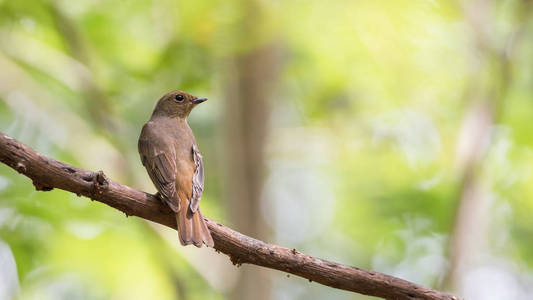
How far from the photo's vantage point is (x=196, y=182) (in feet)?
12.6

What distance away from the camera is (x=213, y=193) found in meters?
8.90

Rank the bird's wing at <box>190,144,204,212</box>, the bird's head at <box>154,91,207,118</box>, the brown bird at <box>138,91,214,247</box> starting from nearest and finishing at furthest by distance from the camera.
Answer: the brown bird at <box>138,91,214,247</box> → the bird's wing at <box>190,144,204,212</box> → the bird's head at <box>154,91,207,118</box>

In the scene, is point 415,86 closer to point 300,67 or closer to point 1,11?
point 300,67

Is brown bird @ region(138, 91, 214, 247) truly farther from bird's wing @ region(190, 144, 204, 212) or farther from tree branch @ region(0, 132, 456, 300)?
tree branch @ region(0, 132, 456, 300)

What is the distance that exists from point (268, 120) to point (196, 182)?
2.34 meters

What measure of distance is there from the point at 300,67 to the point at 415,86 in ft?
5.02

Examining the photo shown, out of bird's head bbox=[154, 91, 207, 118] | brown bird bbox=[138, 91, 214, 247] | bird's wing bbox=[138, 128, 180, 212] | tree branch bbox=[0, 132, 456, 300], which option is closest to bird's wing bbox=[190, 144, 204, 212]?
brown bird bbox=[138, 91, 214, 247]

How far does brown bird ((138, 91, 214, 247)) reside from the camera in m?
3.29

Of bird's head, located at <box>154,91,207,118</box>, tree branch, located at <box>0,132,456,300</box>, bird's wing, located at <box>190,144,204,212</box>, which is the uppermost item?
bird's head, located at <box>154,91,207,118</box>

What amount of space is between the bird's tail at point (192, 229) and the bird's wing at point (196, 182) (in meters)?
0.06

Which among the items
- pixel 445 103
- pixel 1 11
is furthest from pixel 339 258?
pixel 1 11

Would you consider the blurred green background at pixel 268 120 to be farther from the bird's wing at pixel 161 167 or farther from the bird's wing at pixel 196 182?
the bird's wing at pixel 196 182

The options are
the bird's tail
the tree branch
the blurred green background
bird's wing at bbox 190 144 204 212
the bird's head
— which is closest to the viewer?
the tree branch

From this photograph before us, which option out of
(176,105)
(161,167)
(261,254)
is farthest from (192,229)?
(176,105)
